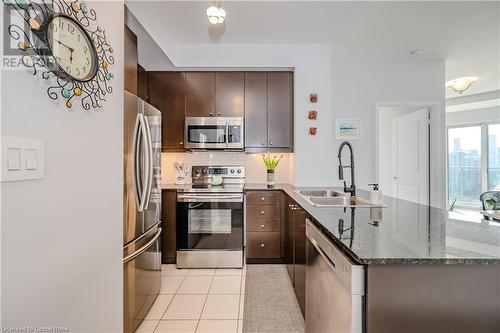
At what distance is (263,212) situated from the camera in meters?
3.02

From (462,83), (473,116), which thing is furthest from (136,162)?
(473,116)

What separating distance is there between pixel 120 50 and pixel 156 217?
1.24m

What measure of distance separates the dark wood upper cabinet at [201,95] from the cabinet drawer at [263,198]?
1.19m

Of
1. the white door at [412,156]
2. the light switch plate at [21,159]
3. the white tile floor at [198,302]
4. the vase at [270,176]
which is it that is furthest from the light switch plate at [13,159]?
the white door at [412,156]

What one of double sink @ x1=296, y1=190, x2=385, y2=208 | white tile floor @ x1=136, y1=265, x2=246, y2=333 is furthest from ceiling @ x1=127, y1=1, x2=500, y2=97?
white tile floor @ x1=136, y1=265, x2=246, y2=333

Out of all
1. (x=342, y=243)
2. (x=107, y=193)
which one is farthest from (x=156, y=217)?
(x=342, y=243)

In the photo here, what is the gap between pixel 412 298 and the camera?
87cm

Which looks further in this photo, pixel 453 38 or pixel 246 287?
pixel 453 38

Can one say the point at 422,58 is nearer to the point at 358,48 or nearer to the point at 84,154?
the point at 358,48

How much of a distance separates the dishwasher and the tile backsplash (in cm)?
205

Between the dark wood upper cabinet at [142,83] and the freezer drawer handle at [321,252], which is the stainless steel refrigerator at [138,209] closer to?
the freezer drawer handle at [321,252]

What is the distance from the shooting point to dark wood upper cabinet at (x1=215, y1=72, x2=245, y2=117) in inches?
130

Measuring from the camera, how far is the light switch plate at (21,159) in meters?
0.77

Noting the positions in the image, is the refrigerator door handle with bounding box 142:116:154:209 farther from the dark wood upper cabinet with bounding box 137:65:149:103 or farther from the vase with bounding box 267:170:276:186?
the vase with bounding box 267:170:276:186
